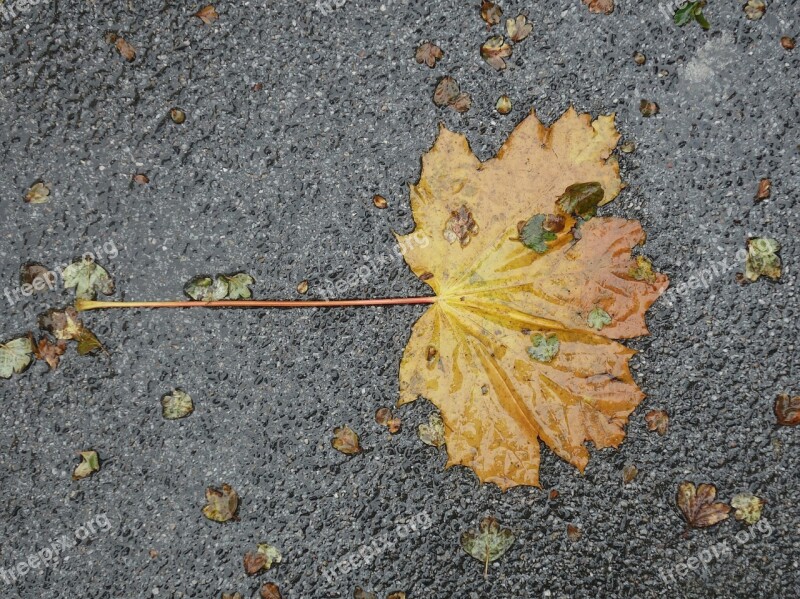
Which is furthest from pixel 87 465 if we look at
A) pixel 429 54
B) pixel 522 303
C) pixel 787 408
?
pixel 787 408

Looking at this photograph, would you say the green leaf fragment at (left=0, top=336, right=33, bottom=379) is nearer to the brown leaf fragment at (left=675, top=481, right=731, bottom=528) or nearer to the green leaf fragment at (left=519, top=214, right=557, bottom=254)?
the green leaf fragment at (left=519, top=214, right=557, bottom=254)

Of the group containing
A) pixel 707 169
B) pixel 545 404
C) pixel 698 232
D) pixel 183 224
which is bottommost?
pixel 545 404

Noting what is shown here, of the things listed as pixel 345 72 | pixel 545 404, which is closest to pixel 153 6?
pixel 345 72

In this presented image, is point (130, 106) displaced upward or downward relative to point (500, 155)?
upward

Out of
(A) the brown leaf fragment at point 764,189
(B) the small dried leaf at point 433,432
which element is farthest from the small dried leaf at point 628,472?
(A) the brown leaf fragment at point 764,189

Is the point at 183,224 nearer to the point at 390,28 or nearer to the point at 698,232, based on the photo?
the point at 390,28

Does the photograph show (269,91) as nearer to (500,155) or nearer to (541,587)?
(500,155)

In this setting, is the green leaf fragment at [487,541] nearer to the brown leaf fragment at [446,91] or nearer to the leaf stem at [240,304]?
the leaf stem at [240,304]
